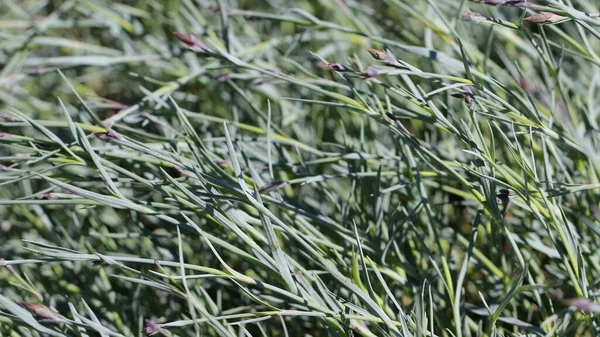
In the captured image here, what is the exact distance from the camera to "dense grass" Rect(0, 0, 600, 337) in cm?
83

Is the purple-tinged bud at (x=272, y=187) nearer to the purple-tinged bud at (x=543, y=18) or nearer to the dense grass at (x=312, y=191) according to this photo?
the dense grass at (x=312, y=191)

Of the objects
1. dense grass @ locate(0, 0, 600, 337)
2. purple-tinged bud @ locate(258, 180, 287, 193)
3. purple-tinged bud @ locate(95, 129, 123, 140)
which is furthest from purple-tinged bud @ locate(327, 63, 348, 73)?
purple-tinged bud @ locate(95, 129, 123, 140)

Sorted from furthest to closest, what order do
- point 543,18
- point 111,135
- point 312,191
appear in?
point 312,191, point 111,135, point 543,18

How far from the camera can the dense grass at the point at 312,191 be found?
0.83 metres

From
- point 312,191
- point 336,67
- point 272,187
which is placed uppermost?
point 336,67

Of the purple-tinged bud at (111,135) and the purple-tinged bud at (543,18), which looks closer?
the purple-tinged bud at (543,18)

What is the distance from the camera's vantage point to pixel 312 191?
1.33 meters

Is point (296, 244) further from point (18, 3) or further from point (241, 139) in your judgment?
point (18, 3)

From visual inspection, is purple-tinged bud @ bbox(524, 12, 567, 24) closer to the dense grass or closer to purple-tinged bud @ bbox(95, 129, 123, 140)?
the dense grass

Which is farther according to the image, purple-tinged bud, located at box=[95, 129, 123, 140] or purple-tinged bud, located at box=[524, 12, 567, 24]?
purple-tinged bud, located at box=[95, 129, 123, 140]

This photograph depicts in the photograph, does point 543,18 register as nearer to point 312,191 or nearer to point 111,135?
point 111,135

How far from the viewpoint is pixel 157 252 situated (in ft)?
3.80

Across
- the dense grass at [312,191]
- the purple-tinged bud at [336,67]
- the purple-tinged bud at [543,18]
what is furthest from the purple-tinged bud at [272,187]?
the purple-tinged bud at [543,18]

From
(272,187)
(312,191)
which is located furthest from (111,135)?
(312,191)
